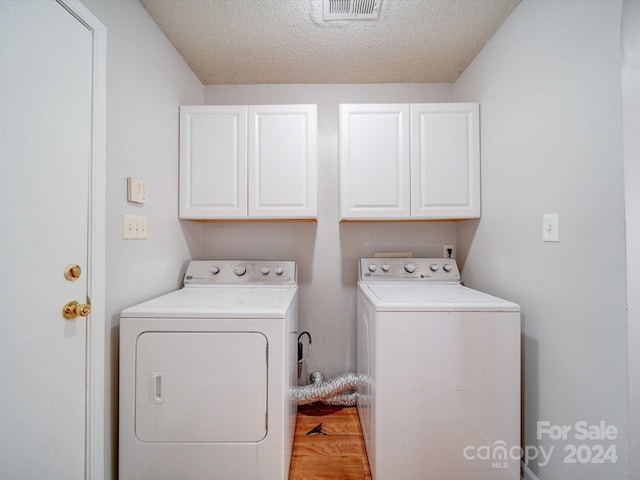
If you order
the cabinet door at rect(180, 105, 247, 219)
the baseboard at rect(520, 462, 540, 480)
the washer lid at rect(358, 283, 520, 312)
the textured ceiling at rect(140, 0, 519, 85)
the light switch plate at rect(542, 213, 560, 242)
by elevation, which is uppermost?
the textured ceiling at rect(140, 0, 519, 85)

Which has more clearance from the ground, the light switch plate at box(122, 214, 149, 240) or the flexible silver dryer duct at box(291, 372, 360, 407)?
the light switch plate at box(122, 214, 149, 240)

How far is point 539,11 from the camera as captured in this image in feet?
3.97

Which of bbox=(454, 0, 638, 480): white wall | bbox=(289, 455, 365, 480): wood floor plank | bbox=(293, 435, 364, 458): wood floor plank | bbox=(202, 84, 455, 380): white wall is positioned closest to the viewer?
bbox=(454, 0, 638, 480): white wall

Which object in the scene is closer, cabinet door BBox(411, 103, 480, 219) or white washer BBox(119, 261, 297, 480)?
white washer BBox(119, 261, 297, 480)

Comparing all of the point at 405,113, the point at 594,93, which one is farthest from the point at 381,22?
the point at 594,93

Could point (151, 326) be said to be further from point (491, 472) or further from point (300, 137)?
point (491, 472)

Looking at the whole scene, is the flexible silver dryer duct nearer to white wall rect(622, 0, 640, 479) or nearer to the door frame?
the door frame

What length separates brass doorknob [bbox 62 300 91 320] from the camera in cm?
95

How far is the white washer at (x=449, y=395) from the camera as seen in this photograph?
3.81 ft

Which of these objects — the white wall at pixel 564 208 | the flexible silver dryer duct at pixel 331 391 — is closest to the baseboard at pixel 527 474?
the white wall at pixel 564 208

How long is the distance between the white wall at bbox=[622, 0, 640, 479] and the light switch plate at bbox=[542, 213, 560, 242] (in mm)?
254

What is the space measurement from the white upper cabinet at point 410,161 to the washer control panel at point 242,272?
600 mm

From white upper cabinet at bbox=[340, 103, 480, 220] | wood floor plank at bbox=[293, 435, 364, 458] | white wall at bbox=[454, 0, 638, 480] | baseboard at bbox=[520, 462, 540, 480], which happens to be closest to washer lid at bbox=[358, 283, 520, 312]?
white wall at bbox=[454, 0, 638, 480]

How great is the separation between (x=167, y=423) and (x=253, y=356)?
1.51 ft
